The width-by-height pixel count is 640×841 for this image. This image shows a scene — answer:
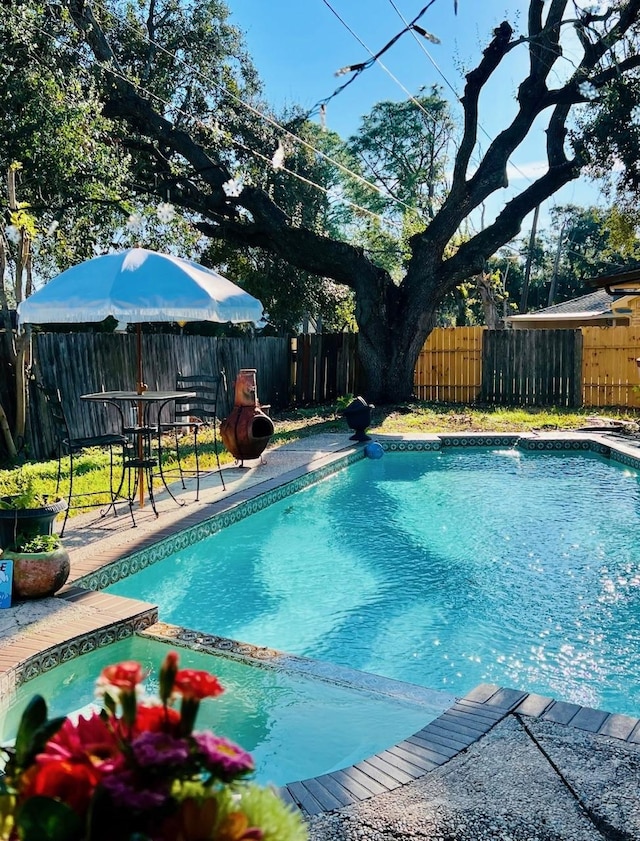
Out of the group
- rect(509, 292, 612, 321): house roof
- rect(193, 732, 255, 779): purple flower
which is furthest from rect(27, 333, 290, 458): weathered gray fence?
rect(509, 292, 612, 321): house roof

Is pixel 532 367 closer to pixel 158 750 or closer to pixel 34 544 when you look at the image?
pixel 34 544

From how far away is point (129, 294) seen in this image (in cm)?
533

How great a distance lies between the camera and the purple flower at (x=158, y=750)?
588 millimetres

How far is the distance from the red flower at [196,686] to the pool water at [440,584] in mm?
3167

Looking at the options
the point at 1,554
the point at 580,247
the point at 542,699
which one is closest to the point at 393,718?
the point at 542,699

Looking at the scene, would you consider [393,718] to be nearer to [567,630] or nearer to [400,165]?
[567,630]

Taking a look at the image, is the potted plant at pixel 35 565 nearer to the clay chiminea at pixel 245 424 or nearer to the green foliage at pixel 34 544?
the green foliage at pixel 34 544

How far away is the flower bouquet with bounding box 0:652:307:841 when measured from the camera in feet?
1.94

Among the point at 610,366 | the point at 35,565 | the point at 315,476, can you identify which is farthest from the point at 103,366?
the point at 610,366

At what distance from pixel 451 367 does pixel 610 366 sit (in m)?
3.21

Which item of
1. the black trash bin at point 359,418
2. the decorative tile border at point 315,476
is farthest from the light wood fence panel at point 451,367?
the black trash bin at point 359,418

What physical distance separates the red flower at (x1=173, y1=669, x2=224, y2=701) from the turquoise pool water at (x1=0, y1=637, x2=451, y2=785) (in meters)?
2.26

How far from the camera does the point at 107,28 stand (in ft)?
42.7

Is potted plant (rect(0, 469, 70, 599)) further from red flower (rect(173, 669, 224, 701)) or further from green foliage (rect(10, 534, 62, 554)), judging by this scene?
red flower (rect(173, 669, 224, 701))
